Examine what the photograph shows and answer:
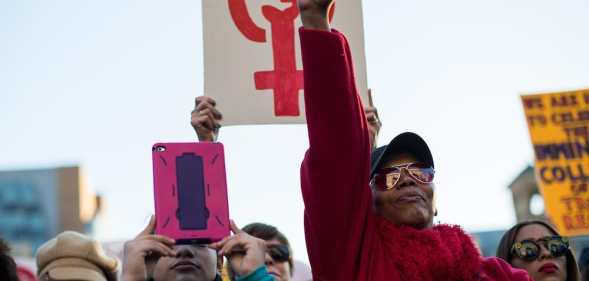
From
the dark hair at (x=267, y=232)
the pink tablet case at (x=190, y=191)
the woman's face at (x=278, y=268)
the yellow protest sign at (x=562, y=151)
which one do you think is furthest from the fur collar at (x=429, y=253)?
the yellow protest sign at (x=562, y=151)

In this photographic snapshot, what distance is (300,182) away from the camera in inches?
168

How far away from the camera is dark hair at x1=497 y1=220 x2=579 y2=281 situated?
5891 mm

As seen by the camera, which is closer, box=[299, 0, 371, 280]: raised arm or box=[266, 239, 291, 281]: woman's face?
box=[299, 0, 371, 280]: raised arm

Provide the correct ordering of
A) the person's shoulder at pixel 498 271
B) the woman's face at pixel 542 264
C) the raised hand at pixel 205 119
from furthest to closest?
the woman's face at pixel 542 264, the raised hand at pixel 205 119, the person's shoulder at pixel 498 271

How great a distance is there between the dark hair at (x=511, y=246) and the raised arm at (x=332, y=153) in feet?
6.38

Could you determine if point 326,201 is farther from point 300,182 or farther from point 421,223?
point 421,223

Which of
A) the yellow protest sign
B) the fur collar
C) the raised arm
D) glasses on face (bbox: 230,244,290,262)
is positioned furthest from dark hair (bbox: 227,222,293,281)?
the yellow protest sign

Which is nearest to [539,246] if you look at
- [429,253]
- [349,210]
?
[429,253]

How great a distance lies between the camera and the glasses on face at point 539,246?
19.3 ft

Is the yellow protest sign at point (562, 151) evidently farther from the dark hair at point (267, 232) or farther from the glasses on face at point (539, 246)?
the dark hair at point (267, 232)

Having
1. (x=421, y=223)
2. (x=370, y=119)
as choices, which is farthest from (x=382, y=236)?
(x=370, y=119)

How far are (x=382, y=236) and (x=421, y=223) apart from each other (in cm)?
17

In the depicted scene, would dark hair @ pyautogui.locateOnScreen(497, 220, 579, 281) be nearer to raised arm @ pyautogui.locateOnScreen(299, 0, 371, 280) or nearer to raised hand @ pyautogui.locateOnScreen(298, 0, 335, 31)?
raised arm @ pyautogui.locateOnScreen(299, 0, 371, 280)

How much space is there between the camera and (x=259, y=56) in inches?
223
